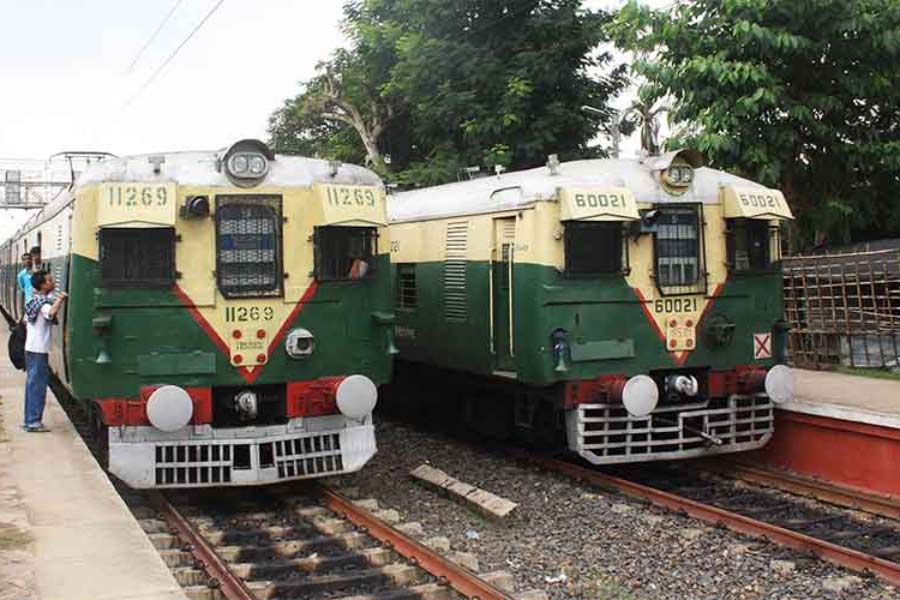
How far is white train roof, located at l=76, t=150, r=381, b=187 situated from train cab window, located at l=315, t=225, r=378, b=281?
1.40 ft

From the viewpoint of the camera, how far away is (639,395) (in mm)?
8938

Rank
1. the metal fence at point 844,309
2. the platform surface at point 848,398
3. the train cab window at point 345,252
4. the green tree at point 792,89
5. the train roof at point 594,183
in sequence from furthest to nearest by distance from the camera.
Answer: the green tree at point 792,89, the metal fence at point 844,309, the platform surface at point 848,398, the train roof at point 594,183, the train cab window at point 345,252

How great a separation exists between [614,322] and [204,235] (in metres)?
3.70

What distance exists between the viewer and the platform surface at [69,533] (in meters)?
5.35

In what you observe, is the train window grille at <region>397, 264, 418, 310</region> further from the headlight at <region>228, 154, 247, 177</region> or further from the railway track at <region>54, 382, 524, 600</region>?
the headlight at <region>228, 154, 247, 177</region>

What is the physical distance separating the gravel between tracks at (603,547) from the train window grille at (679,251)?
2.08 m

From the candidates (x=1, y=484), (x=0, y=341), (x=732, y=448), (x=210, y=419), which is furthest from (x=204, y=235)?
(x=0, y=341)

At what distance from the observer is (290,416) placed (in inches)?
328

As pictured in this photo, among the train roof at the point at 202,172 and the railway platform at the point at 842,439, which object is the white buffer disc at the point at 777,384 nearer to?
the railway platform at the point at 842,439

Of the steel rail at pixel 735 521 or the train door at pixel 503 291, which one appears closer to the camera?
the steel rail at pixel 735 521

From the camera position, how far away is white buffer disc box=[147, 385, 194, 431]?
7734 millimetres

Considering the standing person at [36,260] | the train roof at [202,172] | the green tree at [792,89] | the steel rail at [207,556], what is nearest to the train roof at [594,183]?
the train roof at [202,172]

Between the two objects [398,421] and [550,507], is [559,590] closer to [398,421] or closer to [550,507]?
[550,507]

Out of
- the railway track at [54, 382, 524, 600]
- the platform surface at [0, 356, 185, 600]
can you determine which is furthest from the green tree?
the platform surface at [0, 356, 185, 600]
